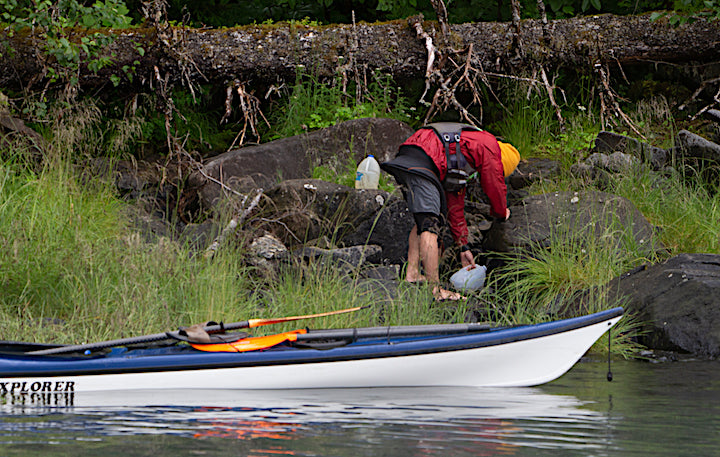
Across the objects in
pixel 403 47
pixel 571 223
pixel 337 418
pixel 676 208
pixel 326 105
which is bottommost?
pixel 337 418

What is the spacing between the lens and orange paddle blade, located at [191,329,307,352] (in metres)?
4.71

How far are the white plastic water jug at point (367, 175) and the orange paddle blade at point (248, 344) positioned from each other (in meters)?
3.79

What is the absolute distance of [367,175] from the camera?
8.47m

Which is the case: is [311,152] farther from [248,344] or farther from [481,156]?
[248,344]

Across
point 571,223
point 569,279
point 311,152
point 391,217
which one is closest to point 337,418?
point 569,279

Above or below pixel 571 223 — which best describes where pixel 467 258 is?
below

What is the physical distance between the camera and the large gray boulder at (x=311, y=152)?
8977 millimetres

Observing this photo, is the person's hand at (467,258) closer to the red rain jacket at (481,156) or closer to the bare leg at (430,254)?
the red rain jacket at (481,156)

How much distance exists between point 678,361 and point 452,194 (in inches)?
89.4

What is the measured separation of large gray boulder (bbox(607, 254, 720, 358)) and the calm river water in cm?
101

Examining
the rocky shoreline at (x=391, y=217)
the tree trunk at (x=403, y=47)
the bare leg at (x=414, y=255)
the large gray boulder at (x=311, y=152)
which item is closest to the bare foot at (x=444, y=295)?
the rocky shoreline at (x=391, y=217)

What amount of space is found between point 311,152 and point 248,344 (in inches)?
183

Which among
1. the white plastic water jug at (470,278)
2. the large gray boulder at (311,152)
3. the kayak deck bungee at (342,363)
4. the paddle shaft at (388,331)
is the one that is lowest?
the kayak deck bungee at (342,363)

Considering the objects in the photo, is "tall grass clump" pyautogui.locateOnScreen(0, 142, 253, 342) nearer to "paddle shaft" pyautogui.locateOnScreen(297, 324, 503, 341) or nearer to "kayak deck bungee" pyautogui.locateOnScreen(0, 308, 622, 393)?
"kayak deck bungee" pyautogui.locateOnScreen(0, 308, 622, 393)
